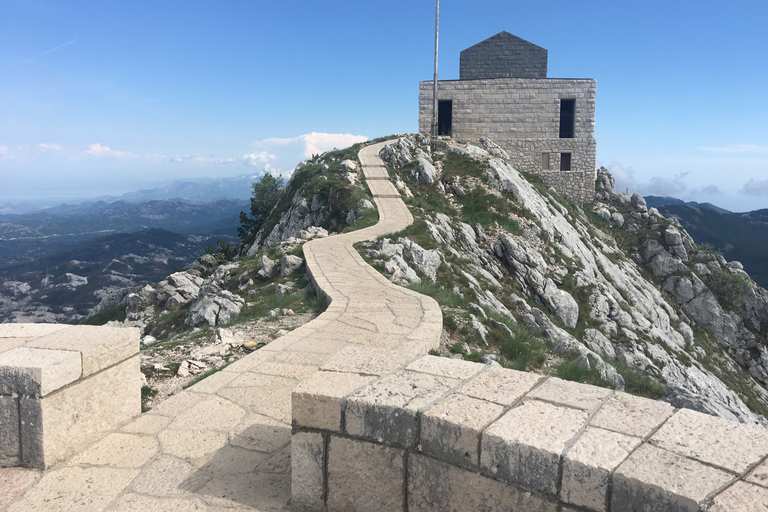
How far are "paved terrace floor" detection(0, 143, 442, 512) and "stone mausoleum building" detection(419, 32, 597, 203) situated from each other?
27.1m

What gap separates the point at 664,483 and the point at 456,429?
95 centimetres

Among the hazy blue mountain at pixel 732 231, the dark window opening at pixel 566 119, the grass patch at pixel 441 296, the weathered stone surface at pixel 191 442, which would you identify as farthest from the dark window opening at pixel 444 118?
the hazy blue mountain at pixel 732 231

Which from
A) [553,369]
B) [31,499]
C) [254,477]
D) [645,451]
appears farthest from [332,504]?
[553,369]

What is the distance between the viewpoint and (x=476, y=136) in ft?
103

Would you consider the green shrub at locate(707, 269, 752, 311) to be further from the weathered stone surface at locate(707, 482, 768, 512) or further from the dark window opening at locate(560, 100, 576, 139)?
the weathered stone surface at locate(707, 482, 768, 512)

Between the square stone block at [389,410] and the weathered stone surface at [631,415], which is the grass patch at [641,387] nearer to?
the weathered stone surface at [631,415]

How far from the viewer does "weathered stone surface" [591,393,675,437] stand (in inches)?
98.7

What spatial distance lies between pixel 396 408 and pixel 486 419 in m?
0.50

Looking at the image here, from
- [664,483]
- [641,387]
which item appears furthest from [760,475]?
[641,387]

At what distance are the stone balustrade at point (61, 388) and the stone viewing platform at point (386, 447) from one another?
0.02m

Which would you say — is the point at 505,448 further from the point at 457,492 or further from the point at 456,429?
the point at 457,492

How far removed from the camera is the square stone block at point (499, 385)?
9.43ft

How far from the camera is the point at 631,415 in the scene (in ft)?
8.69

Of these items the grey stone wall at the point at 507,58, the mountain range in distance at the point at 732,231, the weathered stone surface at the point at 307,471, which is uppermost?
the grey stone wall at the point at 507,58
